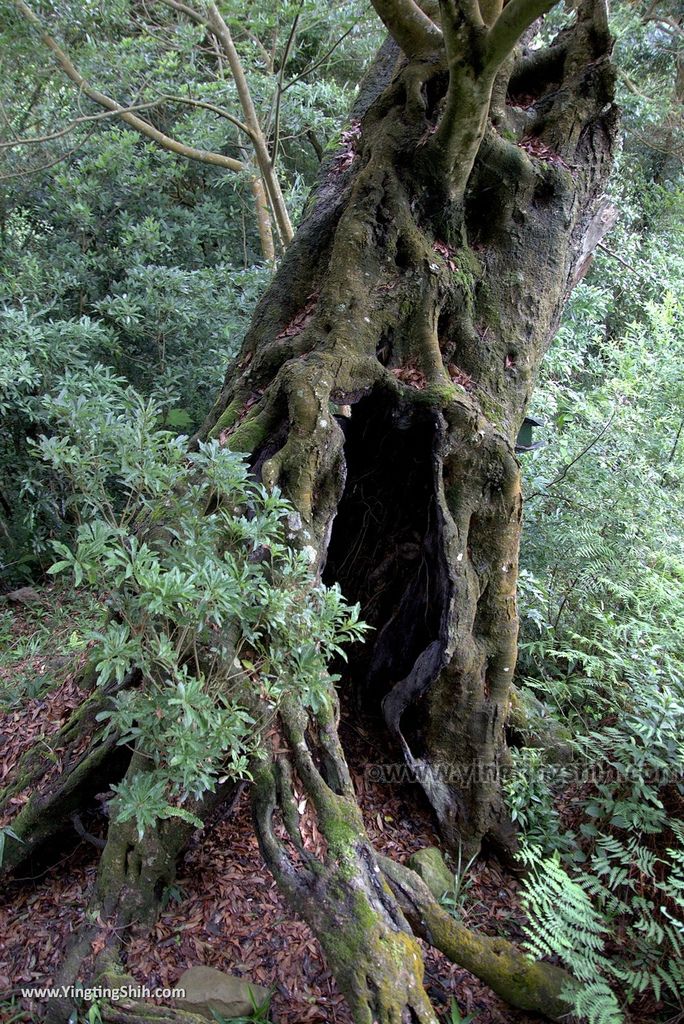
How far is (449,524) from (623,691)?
1330 millimetres

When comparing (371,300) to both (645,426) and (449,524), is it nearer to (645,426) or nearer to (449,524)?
(449,524)

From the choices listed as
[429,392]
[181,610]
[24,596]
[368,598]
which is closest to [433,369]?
[429,392]

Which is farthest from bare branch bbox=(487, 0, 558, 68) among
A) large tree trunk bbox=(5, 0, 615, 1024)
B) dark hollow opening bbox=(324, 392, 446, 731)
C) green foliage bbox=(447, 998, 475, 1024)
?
green foliage bbox=(447, 998, 475, 1024)

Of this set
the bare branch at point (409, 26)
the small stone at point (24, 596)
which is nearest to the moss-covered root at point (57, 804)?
the small stone at point (24, 596)

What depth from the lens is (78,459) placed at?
7.21 ft

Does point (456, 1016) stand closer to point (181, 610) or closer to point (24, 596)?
point (181, 610)

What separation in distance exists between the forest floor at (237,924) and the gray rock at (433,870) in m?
0.11

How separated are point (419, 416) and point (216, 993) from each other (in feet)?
8.84

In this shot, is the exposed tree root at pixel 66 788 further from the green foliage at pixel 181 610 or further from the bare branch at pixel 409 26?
the bare branch at pixel 409 26

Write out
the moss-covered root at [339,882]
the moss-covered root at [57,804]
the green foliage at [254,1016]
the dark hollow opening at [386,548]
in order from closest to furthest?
1. the moss-covered root at [339,882]
2. the green foliage at [254,1016]
3. the moss-covered root at [57,804]
4. the dark hollow opening at [386,548]

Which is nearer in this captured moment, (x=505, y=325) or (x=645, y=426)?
(x=505, y=325)

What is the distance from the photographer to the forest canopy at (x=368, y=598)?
2.35 metres

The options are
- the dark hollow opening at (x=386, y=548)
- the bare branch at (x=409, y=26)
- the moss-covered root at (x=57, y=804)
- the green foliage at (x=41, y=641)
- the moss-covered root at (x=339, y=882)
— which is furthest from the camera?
the green foliage at (x=41, y=641)

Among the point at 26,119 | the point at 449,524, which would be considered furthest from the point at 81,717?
the point at 26,119
